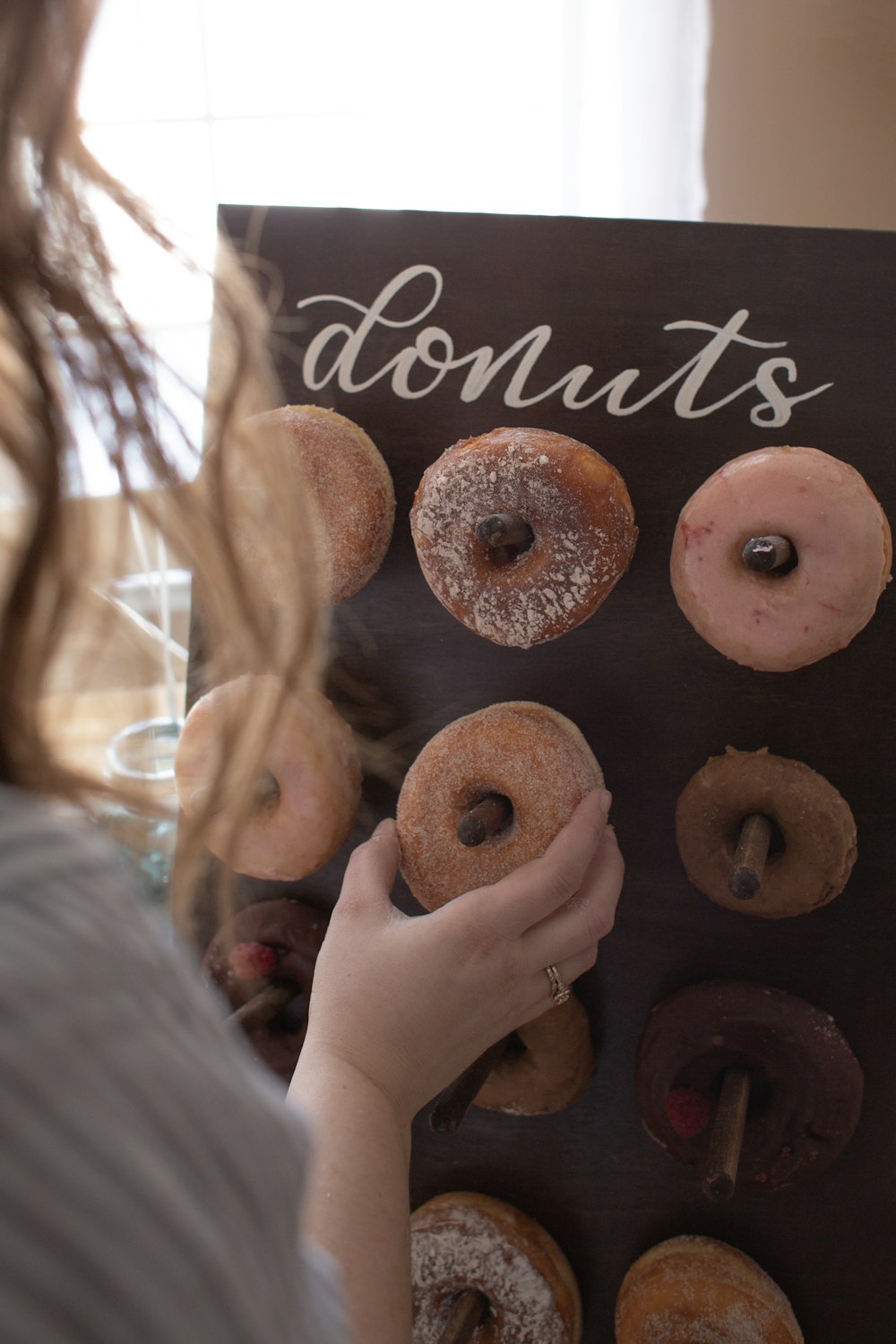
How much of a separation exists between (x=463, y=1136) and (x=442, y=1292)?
15 centimetres

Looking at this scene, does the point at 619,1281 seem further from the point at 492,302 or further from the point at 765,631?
the point at 492,302

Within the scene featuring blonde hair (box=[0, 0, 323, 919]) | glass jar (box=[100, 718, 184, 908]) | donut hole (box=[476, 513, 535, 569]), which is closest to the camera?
blonde hair (box=[0, 0, 323, 919])

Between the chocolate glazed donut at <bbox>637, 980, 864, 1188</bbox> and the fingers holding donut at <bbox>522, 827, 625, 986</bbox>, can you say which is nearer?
the fingers holding donut at <bbox>522, 827, 625, 986</bbox>

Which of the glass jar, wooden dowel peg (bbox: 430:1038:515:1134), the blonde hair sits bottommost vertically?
the glass jar

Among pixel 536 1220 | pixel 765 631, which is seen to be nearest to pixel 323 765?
pixel 765 631

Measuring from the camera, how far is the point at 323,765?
958 mm

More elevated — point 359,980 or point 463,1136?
point 359,980

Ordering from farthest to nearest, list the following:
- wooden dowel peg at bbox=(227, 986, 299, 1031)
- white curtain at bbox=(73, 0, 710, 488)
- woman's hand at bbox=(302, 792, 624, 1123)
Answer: white curtain at bbox=(73, 0, 710, 488) < wooden dowel peg at bbox=(227, 986, 299, 1031) < woman's hand at bbox=(302, 792, 624, 1123)

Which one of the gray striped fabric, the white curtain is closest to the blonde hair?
the gray striped fabric

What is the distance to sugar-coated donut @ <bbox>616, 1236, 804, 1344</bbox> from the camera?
0.90 m

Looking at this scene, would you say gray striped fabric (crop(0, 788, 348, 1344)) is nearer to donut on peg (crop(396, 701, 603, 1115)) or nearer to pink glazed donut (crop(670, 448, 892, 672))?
donut on peg (crop(396, 701, 603, 1115))

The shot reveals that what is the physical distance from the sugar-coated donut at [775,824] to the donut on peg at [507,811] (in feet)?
0.35

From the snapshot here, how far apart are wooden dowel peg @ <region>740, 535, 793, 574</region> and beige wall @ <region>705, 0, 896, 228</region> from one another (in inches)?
33.1

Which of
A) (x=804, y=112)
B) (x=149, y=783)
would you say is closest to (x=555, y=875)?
(x=149, y=783)
